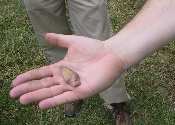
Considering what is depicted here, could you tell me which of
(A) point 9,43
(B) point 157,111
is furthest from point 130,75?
(A) point 9,43

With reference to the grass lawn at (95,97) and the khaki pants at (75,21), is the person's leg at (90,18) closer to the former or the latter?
the khaki pants at (75,21)

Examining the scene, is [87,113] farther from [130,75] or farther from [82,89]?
[82,89]

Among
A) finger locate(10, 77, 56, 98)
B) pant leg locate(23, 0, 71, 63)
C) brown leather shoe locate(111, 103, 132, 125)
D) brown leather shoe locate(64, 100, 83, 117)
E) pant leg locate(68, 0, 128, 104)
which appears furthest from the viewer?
brown leather shoe locate(64, 100, 83, 117)

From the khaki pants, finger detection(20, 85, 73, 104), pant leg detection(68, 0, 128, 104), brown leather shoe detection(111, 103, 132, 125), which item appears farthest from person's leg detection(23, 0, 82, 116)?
finger detection(20, 85, 73, 104)

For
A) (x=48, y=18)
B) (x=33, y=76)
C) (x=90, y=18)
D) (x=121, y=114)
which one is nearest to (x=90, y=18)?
(x=90, y=18)

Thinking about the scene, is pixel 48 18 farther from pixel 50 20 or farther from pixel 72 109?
pixel 72 109

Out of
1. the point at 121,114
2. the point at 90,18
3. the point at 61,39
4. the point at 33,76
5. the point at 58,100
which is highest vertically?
the point at 90,18

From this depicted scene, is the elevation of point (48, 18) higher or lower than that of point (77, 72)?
higher

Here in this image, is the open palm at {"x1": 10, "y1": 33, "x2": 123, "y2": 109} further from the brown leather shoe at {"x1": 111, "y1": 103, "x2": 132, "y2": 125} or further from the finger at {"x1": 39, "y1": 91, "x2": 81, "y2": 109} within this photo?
the brown leather shoe at {"x1": 111, "y1": 103, "x2": 132, "y2": 125}
